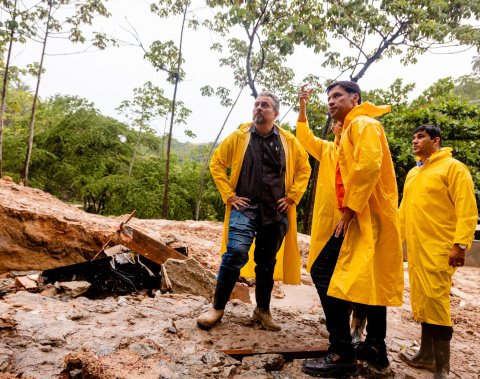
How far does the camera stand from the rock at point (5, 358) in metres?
1.70

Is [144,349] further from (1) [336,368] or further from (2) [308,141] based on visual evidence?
(2) [308,141]

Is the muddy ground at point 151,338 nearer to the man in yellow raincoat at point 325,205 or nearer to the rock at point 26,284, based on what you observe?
the rock at point 26,284

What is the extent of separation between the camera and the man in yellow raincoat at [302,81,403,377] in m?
1.93

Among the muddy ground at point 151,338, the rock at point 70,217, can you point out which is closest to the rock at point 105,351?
the muddy ground at point 151,338

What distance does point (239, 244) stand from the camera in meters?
2.39

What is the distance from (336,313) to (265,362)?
21.8 inches

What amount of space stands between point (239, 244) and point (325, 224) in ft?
2.23

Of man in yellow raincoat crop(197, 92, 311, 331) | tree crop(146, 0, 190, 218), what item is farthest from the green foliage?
man in yellow raincoat crop(197, 92, 311, 331)

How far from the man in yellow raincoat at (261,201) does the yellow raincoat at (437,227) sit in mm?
934

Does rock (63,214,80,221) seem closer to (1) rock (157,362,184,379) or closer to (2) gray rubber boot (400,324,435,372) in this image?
(1) rock (157,362,184,379)

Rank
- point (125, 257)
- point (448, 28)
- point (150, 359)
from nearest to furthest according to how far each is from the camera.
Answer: point (150, 359)
point (125, 257)
point (448, 28)

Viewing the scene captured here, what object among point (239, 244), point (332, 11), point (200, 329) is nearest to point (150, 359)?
point (200, 329)

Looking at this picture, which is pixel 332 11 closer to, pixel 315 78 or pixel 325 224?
pixel 315 78

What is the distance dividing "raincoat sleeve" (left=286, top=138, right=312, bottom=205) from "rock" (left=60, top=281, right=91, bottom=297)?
2399mm
